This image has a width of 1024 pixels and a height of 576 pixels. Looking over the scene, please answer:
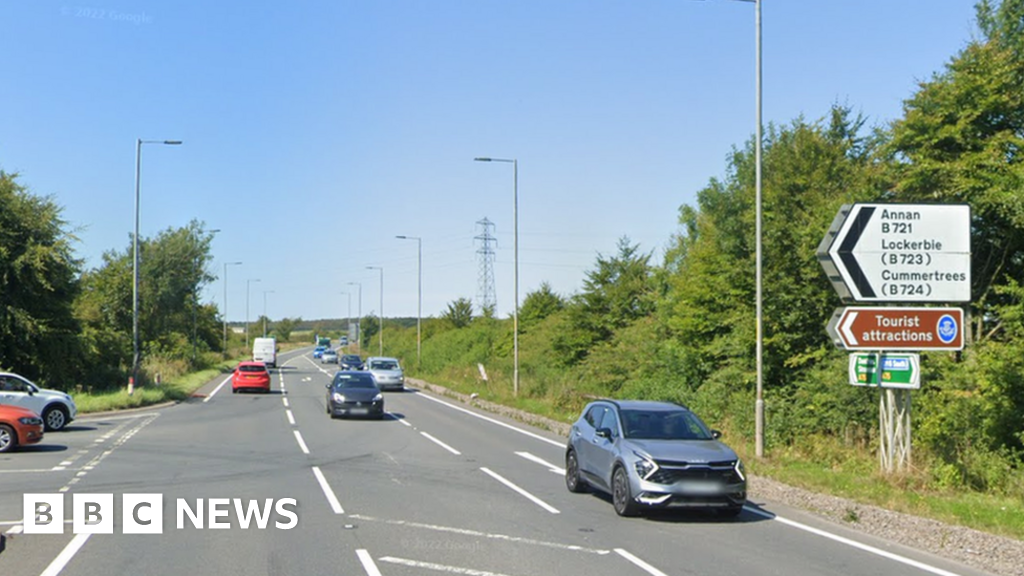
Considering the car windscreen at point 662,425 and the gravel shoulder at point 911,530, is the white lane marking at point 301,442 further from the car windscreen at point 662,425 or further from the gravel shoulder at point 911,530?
the gravel shoulder at point 911,530

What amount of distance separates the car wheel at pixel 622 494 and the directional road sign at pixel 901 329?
19.0ft

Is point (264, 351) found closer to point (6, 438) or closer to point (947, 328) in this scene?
point (6, 438)

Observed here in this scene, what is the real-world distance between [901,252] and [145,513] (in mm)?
13249

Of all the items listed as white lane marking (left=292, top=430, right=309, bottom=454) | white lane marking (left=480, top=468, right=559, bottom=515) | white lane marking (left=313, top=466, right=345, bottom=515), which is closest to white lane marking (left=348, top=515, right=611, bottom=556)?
white lane marking (left=313, top=466, right=345, bottom=515)

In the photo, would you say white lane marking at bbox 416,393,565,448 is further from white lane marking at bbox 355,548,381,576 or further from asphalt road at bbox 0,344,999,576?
white lane marking at bbox 355,548,381,576

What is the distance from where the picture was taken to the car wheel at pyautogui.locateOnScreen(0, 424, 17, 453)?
20188 millimetres

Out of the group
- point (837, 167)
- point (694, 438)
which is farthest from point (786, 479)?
point (837, 167)

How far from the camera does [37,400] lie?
2539cm

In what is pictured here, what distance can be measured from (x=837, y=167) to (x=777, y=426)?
387 inches

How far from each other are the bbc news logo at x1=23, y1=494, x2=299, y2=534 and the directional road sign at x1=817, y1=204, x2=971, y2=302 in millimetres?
10459

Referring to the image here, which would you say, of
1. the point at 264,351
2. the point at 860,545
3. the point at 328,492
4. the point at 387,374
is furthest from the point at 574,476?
the point at 264,351

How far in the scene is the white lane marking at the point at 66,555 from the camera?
9.19 metres

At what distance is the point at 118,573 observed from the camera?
30.0 ft

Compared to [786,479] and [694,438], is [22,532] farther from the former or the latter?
[786,479]
